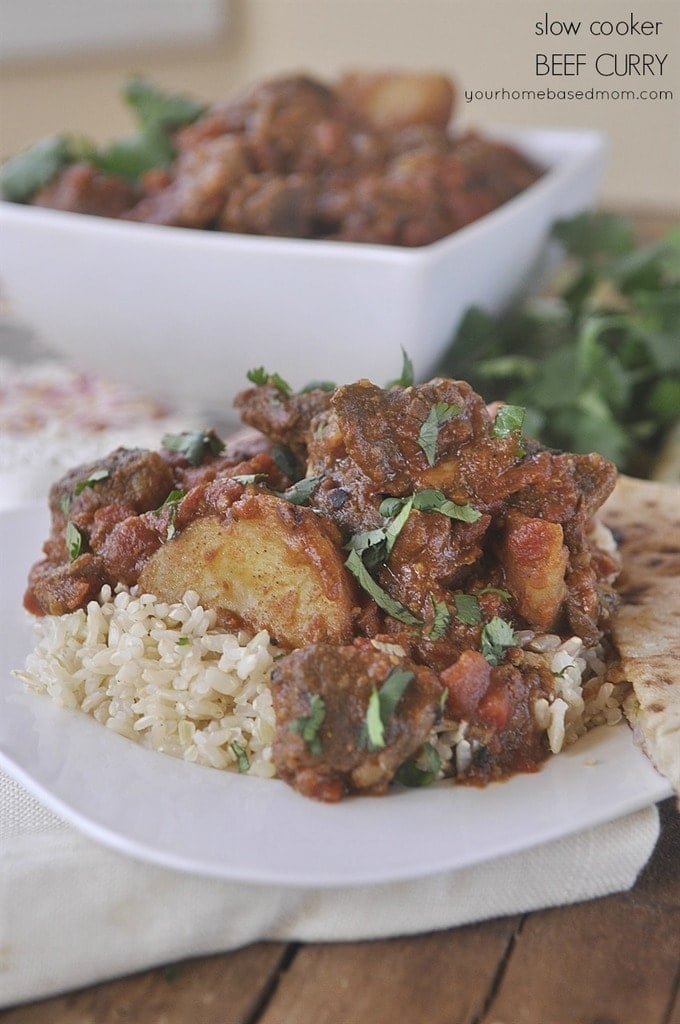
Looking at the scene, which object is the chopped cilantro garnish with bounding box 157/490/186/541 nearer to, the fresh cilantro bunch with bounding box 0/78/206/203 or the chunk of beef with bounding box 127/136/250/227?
the chunk of beef with bounding box 127/136/250/227

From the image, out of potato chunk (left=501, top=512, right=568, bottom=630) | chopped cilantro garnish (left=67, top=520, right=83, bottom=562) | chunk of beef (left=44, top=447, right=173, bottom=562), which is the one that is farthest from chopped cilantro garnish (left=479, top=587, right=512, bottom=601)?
chopped cilantro garnish (left=67, top=520, right=83, bottom=562)

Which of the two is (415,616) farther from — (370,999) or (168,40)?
(168,40)

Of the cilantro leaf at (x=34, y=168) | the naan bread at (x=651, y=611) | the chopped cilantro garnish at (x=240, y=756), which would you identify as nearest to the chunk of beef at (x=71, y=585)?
the chopped cilantro garnish at (x=240, y=756)

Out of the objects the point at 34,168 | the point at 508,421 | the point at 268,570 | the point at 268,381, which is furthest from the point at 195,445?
the point at 34,168

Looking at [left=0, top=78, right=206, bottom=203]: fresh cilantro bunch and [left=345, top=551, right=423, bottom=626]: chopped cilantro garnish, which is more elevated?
[left=0, top=78, right=206, bottom=203]: fresh cilantro bunch

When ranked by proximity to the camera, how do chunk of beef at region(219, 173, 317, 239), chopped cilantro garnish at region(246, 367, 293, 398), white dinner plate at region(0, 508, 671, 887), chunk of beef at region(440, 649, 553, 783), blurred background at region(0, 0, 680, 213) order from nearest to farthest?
1. white dinner plate at region(0, 508, 671, 887)
2. chunk of beef at region(440, 649, 553, 783)
3. chopped cilantro garnish at region(246, 367, 293, 398)
4. chunk of beef at region(219, 173, 317, 239)
5. blurred background at region(0, 0, 680, 213)

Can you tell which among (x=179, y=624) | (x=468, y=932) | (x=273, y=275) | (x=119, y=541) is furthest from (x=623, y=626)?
(x=273, y=275)
